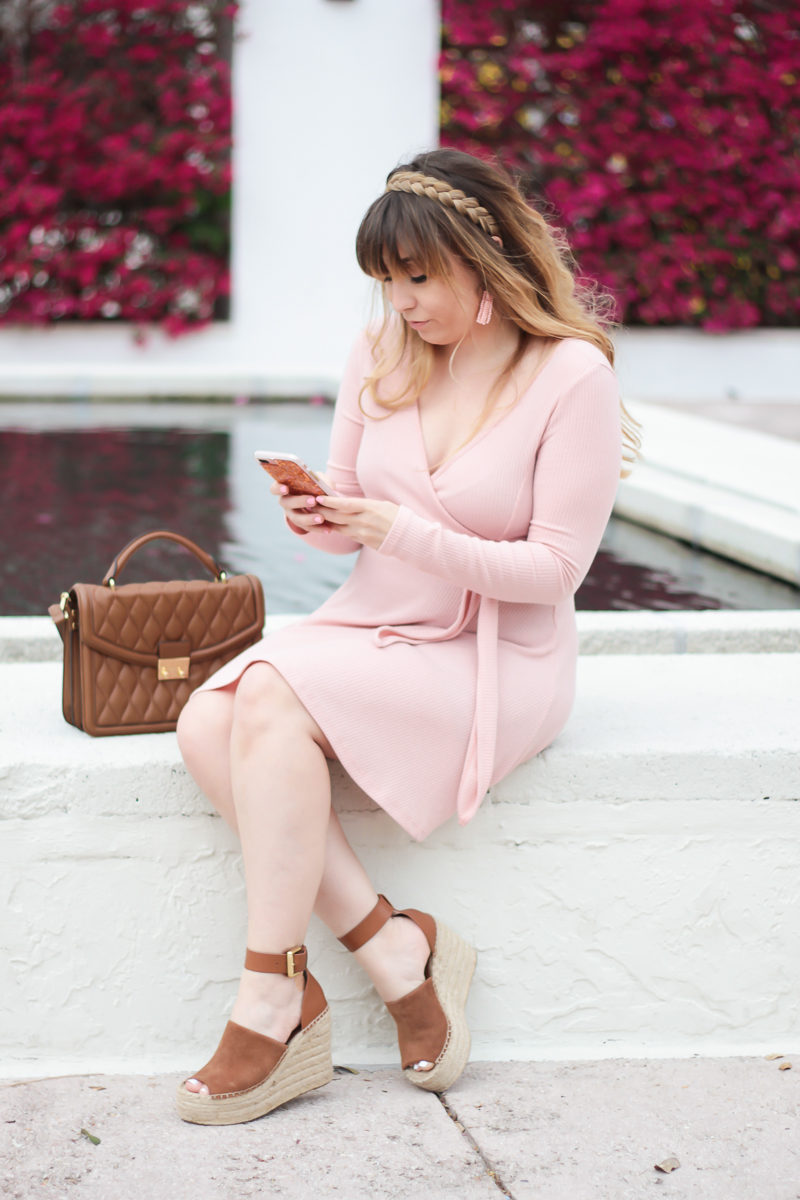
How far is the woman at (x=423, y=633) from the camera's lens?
2014mm

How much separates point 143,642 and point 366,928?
582mm

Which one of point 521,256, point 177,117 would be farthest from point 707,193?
point 521,256

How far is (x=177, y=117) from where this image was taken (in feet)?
33.8

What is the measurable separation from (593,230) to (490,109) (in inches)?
45.8

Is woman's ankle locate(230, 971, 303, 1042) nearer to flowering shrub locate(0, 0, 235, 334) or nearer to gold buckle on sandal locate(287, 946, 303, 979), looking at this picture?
gold buckle on sandal locate(287, 946, 303, 979)

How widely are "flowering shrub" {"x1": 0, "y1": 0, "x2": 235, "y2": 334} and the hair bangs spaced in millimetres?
8485

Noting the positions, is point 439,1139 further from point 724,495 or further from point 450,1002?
point 724,495

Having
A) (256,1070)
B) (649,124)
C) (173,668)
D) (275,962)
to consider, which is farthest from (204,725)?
(649,124)

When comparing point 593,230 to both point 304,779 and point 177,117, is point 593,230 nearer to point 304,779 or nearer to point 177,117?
point 177,117

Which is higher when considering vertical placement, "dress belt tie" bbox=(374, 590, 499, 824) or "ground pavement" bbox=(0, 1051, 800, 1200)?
"dress belt tie" bbox=(374, 590, 499, 824)

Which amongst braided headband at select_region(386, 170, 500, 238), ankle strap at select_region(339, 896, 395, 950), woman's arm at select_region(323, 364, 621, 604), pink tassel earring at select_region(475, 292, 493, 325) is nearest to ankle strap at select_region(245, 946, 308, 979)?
ankle strap at select_region(339, 896, 395, 950)

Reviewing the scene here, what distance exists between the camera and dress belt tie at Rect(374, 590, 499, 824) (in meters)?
2.09

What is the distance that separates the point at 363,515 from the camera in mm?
2113

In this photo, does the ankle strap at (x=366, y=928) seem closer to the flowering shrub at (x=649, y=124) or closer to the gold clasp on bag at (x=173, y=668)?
the gold clasp on bag at (x=173, y=668)
